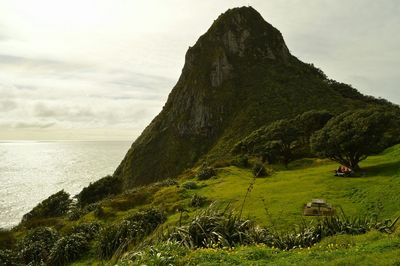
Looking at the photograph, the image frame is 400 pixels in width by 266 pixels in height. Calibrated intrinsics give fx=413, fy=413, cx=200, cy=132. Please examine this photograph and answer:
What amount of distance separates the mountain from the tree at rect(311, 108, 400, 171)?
66.1m

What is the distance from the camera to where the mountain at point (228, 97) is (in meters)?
129

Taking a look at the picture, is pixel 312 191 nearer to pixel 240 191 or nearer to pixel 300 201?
pixel 300 201

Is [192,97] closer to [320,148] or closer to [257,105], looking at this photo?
[257,105]

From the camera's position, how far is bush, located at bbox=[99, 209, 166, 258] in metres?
26.1

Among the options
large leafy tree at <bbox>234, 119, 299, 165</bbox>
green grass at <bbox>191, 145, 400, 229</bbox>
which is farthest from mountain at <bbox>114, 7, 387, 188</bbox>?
green grass at <bbox>191, 145, 400, 229</bbox>

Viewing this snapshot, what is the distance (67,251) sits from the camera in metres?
29.8

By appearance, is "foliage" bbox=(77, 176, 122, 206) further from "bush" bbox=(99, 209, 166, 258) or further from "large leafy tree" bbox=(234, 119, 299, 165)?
"bush" bbox=(99, 209, 166, 258)

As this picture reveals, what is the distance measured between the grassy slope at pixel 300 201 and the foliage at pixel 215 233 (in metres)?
2.57

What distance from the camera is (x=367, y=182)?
38.7 meters

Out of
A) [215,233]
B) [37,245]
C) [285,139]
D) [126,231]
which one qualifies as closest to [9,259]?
[37,245]

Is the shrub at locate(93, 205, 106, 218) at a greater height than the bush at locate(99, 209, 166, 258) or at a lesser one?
lesser

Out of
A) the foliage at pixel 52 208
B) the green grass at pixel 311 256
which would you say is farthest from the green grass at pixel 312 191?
the foliage at pixel 52 208

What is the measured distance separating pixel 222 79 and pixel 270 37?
109ft

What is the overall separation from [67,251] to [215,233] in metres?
15.5
